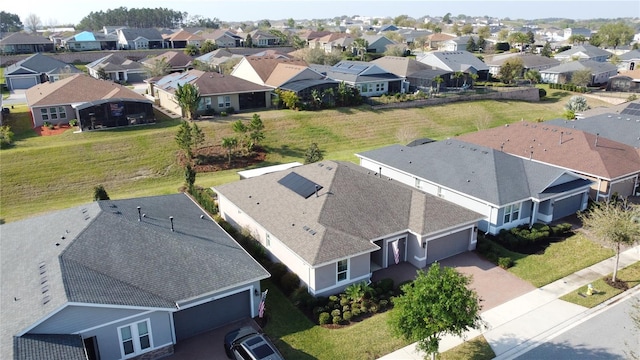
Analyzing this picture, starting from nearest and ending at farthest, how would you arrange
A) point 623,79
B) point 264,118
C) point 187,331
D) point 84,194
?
point 187,331, point 84,194, point 264,118, point 623,79

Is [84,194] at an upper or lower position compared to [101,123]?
lower

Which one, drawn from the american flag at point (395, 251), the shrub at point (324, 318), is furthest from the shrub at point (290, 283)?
the american flag at point (395, 251)

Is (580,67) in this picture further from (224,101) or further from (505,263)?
(505,263)

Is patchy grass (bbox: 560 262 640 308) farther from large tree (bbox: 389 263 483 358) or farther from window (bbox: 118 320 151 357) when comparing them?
window (bbox: 118 320 151 357)

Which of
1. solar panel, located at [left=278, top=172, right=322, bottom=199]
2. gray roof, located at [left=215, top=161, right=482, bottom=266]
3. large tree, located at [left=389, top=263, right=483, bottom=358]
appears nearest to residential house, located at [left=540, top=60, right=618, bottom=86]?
gray roof, located at [left=215, top=161, right=482, bottom=266]

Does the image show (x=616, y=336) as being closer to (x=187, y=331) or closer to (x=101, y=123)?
(x=187, y=331)

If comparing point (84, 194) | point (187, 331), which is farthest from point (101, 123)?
point (187, 331)
